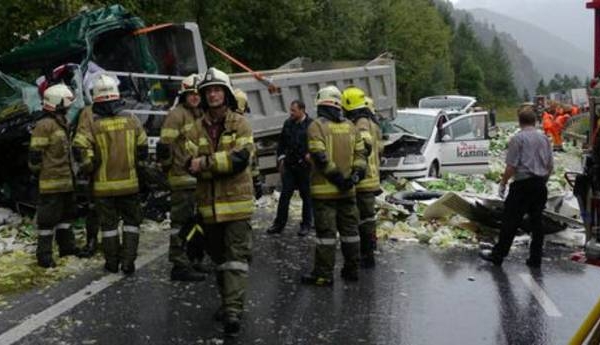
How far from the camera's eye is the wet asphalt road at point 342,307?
549cm

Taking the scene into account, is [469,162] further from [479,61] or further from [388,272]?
[479,61]

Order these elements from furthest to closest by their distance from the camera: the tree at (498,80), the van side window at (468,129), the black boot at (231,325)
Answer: the tree at (498,80) → the van side window at (468,129) → the black boot at (231,325)

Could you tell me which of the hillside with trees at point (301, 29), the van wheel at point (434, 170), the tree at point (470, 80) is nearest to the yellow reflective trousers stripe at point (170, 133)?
the hillside with trees at point (301, 29)

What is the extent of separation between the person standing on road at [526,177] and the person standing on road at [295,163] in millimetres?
2524

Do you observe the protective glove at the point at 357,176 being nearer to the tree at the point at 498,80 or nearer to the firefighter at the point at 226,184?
the firefighter at the point at 226,184

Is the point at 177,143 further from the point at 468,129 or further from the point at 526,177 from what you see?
the point at 468,129

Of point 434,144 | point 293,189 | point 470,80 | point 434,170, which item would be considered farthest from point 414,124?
point 470,80

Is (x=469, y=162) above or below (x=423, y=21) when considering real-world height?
below

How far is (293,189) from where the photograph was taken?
957 cm

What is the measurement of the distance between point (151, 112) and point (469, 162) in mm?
8021

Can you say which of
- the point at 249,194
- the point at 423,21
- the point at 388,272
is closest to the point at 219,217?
the point at 249,194

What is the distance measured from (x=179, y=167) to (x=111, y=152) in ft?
2.11

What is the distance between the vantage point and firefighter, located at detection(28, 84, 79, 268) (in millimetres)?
7445

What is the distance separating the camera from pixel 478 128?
51.6 ft
